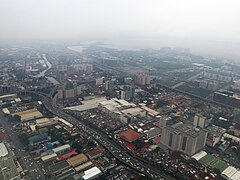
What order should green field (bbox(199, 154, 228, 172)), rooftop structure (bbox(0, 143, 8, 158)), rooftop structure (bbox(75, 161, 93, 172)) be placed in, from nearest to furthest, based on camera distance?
rooftop structure (bbox(75, 161, 93, 172))
rooftop structure (bbox(0, 143, 8, 158))
green field (bbox(199, 154, 228, 172))

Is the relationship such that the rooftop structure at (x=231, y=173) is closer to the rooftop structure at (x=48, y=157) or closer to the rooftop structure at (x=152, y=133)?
the rooftop structure at (x=152, y=133)

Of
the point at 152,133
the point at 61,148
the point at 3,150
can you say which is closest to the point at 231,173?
the point at 152,133

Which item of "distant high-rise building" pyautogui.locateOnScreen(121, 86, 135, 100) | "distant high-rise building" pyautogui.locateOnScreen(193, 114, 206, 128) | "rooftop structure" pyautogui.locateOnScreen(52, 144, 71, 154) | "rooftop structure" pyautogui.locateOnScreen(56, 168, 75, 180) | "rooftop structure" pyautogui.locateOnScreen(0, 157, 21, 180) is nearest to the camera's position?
"rooftop structure" pyautogui.locateOnScreen(0, 157, 21, 180)

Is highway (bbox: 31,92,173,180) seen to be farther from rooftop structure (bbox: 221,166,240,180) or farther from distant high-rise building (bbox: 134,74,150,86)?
distant high-rise building (bbox: 134,74,150,86)

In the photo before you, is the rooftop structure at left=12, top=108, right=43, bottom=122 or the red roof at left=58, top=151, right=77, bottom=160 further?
the rooftop structure at left=12, top=108, right=43, bottom=122

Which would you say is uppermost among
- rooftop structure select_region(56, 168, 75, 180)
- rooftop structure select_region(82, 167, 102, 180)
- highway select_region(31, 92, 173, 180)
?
rooftop structure select_region(82, 167, 102, 180)

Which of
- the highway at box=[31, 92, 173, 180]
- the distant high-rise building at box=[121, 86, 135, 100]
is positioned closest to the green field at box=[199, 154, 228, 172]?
the highway at box=[31, 92, 173, 180]

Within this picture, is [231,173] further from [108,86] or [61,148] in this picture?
[108,86]
